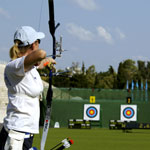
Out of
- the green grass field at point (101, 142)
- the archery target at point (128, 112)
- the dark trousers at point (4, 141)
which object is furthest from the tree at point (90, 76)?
the dark trousers at point (4, 141)

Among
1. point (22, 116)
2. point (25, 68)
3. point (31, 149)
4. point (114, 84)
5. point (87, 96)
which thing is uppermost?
point (114, 84)

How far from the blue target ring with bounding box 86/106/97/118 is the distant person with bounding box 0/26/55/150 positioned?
19.5 metres

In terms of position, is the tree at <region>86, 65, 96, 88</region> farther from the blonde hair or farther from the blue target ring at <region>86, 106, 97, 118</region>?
the blonde hair

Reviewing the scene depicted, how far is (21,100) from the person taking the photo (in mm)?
2875

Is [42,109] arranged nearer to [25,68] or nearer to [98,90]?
[98,90]

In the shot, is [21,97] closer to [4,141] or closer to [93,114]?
[4,141]

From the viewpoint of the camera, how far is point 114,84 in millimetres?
59219

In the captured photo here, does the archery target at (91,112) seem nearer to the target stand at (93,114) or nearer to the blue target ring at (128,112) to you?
the target stand at (93,114)

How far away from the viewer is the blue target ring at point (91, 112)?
22.4 meters

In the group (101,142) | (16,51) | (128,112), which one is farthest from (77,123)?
(16,51)

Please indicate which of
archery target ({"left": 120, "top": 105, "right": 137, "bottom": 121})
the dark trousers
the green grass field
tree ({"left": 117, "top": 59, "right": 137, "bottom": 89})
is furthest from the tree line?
the dark trousers

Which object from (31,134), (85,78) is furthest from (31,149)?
(85,78)

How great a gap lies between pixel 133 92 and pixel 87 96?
249cm

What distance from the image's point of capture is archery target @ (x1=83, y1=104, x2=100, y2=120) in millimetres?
22438
